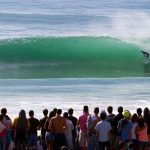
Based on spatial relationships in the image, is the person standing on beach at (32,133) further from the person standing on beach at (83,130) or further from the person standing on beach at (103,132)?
the person standing on beach at (103,132)

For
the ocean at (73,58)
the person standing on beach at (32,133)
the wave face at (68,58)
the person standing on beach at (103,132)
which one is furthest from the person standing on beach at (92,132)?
the wave face at (68,58)

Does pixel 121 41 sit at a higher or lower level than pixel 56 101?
higher

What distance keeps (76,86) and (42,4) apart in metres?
38.9

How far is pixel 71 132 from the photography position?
16.3 meters

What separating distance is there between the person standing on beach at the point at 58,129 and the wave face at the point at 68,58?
14794 millimetres

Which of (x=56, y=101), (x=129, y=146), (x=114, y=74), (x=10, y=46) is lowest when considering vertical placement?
(x=129, y=146)

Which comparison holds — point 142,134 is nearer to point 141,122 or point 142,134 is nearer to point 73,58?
point 141,122

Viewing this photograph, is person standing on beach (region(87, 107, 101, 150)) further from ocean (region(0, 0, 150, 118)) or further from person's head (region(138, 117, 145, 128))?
ocean (region(0, 0, 150, 118))

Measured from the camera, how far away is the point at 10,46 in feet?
124

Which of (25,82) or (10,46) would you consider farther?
(10,46)

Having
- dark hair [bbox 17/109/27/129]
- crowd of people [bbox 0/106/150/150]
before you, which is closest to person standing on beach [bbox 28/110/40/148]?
crowd of people [bbox 0/106/150/150]

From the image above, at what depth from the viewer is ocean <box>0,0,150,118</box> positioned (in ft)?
79.7

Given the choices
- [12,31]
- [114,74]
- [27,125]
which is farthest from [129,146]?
[12,31]

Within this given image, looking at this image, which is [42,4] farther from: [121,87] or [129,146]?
[129,146]
